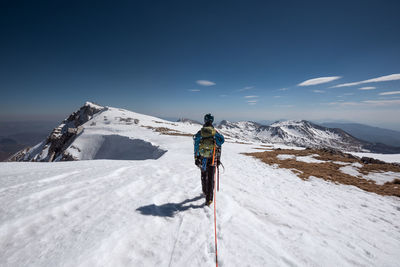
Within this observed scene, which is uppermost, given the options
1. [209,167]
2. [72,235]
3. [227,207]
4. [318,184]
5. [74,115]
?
[74,115]

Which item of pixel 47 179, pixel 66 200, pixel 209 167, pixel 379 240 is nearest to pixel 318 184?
pixel 379 240

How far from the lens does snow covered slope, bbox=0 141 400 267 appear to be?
3.38m

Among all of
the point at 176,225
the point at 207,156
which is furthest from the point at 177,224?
the point at 207,156

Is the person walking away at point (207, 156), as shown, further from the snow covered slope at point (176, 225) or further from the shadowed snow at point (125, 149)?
the shadowed snow at point (125, 149)

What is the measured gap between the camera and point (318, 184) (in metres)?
9.71

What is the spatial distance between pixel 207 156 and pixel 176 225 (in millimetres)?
2409

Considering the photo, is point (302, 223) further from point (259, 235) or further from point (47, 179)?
point (47, 179)

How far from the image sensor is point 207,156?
583 centimetres

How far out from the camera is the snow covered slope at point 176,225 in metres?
3.38

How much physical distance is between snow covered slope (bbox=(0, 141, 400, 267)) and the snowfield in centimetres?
2

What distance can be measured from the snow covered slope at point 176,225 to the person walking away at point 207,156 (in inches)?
26.3

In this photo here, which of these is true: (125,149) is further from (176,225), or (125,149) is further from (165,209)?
(176,225)

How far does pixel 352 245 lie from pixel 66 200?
342 inches

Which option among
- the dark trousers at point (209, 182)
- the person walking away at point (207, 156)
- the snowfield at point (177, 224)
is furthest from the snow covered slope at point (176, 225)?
the person walking away at point (207, 156)
